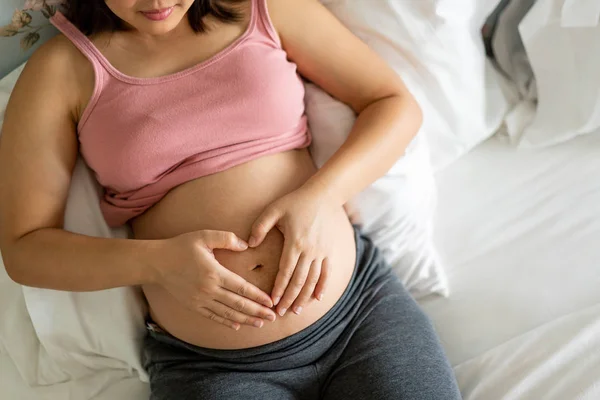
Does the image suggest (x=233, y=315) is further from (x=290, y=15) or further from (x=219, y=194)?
(x=290, y=15)

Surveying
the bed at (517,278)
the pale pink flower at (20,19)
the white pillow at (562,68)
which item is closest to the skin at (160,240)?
the pale pink flower at (20,19)

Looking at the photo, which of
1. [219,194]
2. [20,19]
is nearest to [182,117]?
[219,194]

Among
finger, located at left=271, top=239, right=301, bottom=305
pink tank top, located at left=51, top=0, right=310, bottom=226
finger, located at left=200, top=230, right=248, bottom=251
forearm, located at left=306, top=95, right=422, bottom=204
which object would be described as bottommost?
finger, located at left=271, top=239, right=301, bottom=305

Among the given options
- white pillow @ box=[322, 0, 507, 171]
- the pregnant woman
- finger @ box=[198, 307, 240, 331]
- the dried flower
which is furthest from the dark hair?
finger @ box=[198, 307, 240, 331]

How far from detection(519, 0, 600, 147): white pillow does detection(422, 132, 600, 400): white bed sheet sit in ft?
0.14

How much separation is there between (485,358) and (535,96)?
588mm

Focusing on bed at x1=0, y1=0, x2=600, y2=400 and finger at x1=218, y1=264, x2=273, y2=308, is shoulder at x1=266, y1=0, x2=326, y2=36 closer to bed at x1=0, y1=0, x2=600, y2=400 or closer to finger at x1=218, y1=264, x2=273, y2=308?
bed at x1=0, y1=0, x2=600, y2=400

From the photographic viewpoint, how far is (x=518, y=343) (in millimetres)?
862

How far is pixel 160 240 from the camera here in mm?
819

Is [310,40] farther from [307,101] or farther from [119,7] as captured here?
[119,7]

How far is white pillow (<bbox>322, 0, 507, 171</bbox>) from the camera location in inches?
39.4

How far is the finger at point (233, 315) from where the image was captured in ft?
2.57

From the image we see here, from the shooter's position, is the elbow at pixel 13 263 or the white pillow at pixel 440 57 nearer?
the elbow at pixel 13 263

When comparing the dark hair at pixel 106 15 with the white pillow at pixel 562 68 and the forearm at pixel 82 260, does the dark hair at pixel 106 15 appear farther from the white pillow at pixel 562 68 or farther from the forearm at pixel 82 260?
the white pillow at pixel 562 68
